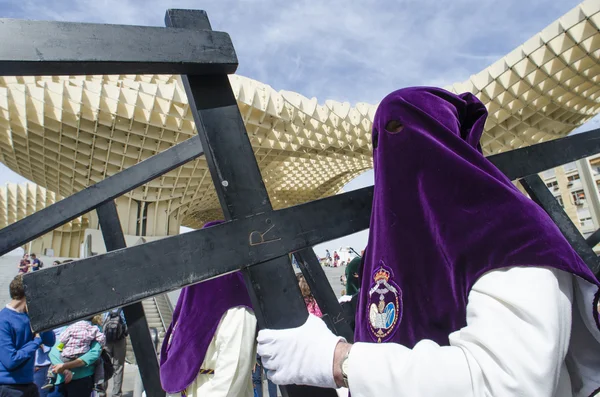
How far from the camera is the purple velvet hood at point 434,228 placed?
783mm

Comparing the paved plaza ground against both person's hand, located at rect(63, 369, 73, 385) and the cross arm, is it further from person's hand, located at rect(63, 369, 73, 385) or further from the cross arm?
the cross arm

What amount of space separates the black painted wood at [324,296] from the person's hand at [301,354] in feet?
1.87

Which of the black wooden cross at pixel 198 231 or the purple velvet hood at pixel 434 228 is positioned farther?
the purple velvet hood at pixel 434 228

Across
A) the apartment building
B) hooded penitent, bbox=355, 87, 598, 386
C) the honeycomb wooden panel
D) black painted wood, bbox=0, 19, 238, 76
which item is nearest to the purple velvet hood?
hooded penitent, bbox=355, 87, 598, 386

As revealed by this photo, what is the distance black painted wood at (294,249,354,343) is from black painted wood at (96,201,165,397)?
758mm

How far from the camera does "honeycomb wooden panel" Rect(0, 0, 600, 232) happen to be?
13633mm

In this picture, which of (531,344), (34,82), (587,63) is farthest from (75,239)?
(531,344)

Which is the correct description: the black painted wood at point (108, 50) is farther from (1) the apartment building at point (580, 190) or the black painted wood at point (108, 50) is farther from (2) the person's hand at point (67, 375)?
(1) the apartment building at point (580, 190)

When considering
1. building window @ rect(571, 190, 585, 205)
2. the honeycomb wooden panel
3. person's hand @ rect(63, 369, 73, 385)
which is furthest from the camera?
building window @ rect(571, 190, 585, 205)

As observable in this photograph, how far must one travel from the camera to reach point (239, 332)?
1823 millimetres

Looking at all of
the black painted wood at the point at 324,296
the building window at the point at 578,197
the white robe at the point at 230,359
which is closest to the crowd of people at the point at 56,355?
the white robe at the point at 230,359

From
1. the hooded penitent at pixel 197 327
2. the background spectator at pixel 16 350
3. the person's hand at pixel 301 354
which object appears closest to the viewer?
the person's hand at pixel 301 354

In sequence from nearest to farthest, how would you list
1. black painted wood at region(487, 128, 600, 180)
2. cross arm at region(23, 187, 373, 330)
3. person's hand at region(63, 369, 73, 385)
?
cross arm at region(23, 187, 373, 330) → black painted wood at region(487, 128, 600, 180) → person's hand at region(63, 369, 73, 385)

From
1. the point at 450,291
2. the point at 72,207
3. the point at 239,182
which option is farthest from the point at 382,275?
the point at 72,207
